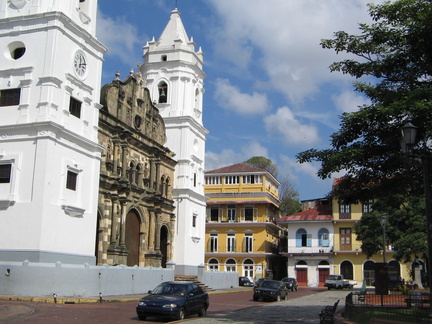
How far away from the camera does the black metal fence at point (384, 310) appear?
12.9m

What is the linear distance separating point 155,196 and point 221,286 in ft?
36.7

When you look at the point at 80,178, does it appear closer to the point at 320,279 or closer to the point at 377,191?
the point at 377,191

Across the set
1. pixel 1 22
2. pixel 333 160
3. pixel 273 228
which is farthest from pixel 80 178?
pixel 273 228

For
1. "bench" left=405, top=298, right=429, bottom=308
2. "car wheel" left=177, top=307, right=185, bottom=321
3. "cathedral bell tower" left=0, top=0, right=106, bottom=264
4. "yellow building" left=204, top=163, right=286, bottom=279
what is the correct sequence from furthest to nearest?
"yellow building" left=204, top=163, right=286, bottom=279 → "cathedral bell tower" left=0, top=0, right=106, bottom=264 → "car wheel" left=177, top=307, right=185, bottom=321 → "bench" left=405, top=298, right=429, bottom=308

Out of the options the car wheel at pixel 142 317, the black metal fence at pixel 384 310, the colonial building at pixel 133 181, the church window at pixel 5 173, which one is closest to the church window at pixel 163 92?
the colonial building at pixel 133 181

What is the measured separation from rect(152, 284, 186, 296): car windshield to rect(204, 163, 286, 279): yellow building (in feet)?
136

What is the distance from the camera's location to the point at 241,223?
61.1 meters

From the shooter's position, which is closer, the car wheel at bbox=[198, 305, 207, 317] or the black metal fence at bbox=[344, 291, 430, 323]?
the black metal fence at bbox=[344, 291, 430, 323]

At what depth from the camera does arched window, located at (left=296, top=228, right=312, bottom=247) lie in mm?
59406

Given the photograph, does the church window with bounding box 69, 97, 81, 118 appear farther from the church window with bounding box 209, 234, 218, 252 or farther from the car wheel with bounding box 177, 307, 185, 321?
the church window with bounding box 209, 234, 218, 252

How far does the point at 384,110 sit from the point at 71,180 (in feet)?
62.4

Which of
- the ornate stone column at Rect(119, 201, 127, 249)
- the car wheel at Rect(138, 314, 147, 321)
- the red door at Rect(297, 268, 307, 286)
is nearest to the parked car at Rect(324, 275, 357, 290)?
the red door at Rect(297, 268, 307, 286)

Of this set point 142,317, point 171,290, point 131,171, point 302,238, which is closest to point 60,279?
point 171,290

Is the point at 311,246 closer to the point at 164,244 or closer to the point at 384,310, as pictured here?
the point at 164,244
